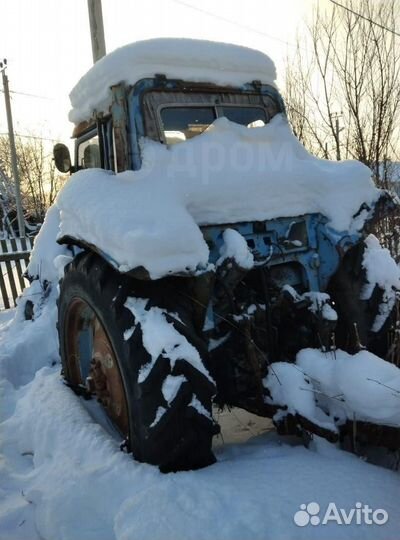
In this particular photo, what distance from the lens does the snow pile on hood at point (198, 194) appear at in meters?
1.84

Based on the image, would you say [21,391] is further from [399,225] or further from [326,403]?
[399,225]

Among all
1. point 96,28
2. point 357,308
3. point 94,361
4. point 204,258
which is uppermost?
point 96,28

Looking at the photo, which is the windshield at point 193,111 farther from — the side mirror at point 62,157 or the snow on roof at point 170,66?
the side mirror at point 62,157

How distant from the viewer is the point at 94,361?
2414mm

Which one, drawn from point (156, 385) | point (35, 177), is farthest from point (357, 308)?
point (35, 177)

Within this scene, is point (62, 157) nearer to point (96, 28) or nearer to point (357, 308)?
point (357, 308)

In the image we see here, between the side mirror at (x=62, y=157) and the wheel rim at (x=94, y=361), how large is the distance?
1.33m

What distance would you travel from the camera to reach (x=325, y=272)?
255cm

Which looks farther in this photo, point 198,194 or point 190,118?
point 190,118

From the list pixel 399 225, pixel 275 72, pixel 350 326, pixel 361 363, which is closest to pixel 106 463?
pixel 361 363

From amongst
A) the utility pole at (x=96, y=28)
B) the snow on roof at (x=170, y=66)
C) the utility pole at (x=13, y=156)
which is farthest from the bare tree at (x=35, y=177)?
the snow on roof at (x=170, y=66)

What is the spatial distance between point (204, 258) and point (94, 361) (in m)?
0.96

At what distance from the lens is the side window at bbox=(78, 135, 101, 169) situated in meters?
3.10

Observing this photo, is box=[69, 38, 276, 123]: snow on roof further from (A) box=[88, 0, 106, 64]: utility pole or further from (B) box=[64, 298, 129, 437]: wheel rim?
(A) box=[88, 0, 106, 64]: utility pole
